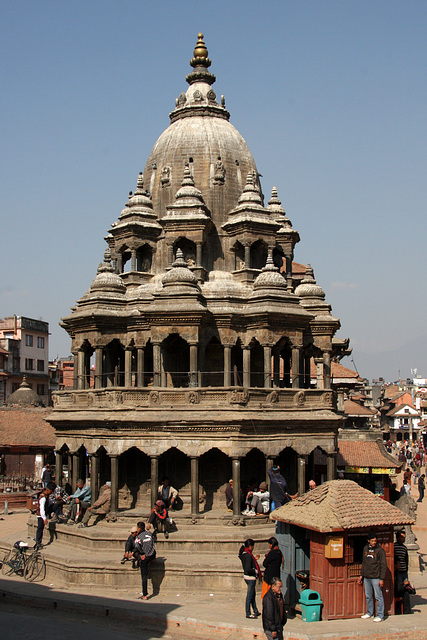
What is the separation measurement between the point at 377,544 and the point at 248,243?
54.8 feet

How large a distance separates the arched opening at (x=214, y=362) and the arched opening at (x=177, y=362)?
2.58ft

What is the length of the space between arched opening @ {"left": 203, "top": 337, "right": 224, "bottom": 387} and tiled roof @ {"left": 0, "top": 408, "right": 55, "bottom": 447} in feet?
48.2

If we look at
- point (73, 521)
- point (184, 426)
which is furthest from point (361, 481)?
point (73, 521)

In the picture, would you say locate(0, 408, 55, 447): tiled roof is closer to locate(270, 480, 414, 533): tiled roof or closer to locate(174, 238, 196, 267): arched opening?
locate(174, 238, 196, 267): arched opening

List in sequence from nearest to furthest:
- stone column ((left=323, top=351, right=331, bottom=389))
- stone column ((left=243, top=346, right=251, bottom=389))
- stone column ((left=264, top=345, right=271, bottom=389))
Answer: stone column ((left=264, top=345, right=271, bottom=389)) → stone column ((left=243, top=346, right=251, bottom=389)) → stone column ((left=323, top=351, right=331, bottom=389))

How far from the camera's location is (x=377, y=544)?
54.3 ft

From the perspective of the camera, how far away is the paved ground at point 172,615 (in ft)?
51.2

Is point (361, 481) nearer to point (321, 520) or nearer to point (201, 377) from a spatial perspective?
point (201, 377)

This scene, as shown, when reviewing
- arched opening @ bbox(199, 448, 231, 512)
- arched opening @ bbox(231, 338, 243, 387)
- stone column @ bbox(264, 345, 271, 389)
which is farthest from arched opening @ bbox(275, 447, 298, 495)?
arched opening @ bbox(231, 338, 243, 387)

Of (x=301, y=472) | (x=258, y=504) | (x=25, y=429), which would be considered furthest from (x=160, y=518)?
(x=25, y=429)

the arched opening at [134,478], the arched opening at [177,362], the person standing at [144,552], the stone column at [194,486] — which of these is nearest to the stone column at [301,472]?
the stone column at [194,486]

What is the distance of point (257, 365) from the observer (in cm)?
3038

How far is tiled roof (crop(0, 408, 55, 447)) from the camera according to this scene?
1633 inches

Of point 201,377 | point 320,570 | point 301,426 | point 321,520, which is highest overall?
point 201,377
